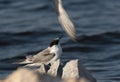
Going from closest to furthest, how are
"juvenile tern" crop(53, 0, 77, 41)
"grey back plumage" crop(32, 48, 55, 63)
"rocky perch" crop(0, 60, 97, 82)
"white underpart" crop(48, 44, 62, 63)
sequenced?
"rocky perch" crop(0, 60, 97, 82) < "juvenile tern" crop(53, 0, 77, 41) < "white underpart" crop(48, 44, 62, 63) < "grey back plumage" crop(32, 48, 55, 63)

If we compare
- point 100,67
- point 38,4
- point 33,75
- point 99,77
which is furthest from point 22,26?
point 33,75

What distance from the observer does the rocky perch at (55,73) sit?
19.1 feet

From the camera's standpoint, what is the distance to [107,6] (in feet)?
68.2

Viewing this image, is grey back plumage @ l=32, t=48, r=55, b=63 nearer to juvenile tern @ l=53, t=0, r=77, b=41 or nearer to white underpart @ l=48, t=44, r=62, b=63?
white underpart @ l=48, t=44, r=62, b=63

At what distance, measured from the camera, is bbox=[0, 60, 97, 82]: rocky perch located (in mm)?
5820

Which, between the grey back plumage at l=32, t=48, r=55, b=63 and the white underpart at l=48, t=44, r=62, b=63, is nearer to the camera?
the white underpart at l=48, t=44, r=62, b=63

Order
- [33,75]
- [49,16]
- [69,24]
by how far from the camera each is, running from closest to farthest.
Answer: [33,75] < [69,24] < [49,16]

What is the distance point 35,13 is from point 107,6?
246cm

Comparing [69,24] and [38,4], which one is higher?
[69,24]

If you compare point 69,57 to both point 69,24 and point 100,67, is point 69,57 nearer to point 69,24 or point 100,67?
point 100,67

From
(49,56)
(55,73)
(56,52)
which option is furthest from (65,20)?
(55,73)

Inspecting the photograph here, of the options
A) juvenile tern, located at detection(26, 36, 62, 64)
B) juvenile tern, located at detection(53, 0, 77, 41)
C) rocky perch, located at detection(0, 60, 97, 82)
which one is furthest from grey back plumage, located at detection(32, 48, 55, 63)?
juvenile tern, located at detection(53, 0, 77, 41)

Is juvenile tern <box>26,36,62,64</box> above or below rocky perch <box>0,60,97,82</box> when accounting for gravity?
below

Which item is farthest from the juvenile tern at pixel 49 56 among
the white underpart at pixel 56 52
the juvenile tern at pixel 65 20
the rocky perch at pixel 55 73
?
the juvenile tern at pixel 65 20
